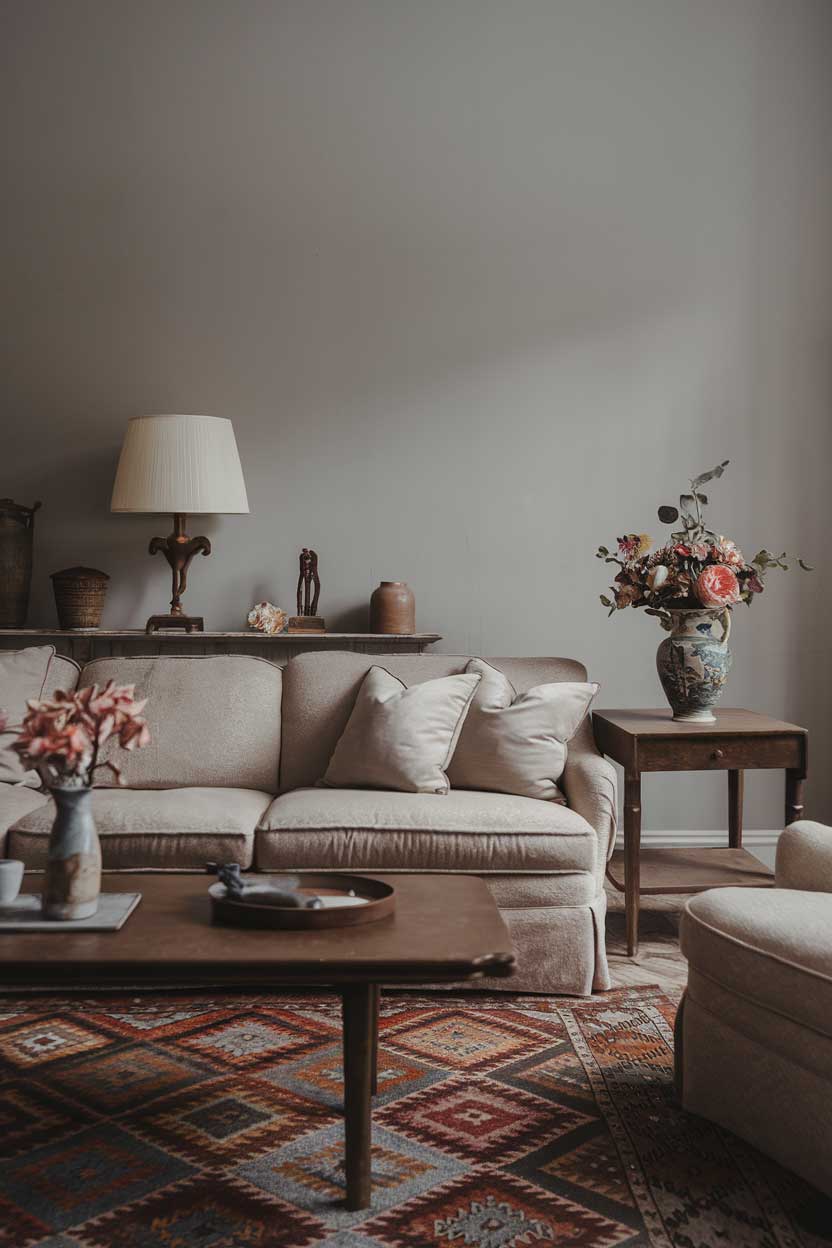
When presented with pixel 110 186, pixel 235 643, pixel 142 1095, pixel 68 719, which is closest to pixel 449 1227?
pixel 142 1095

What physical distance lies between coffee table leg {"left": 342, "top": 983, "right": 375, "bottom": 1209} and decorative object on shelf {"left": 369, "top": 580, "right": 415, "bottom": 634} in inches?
79.4

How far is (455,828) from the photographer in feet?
8.79

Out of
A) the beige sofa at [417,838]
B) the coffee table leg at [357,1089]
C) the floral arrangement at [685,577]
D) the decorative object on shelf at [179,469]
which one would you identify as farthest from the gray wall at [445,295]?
the coffee table leg at [357,1089]

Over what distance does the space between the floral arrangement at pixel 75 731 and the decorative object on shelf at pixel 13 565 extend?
1940 millimetres

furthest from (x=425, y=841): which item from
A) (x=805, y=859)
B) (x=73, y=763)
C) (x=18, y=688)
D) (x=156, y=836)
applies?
(x=18, y=688)

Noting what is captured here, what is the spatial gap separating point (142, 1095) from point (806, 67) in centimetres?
401

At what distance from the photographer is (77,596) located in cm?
359

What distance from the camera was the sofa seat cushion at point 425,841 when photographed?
266 cm

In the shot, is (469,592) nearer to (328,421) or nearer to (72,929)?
(328,421)

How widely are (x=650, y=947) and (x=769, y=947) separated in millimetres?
1316

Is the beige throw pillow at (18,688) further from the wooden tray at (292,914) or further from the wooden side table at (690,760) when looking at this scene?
the wooden side table at (690,760)

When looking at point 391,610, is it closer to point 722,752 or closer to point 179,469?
point 179,469

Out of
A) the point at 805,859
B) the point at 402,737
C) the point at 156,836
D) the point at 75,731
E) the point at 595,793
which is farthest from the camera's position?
the point at 402,737

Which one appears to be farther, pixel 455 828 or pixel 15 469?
pixel 15 469
